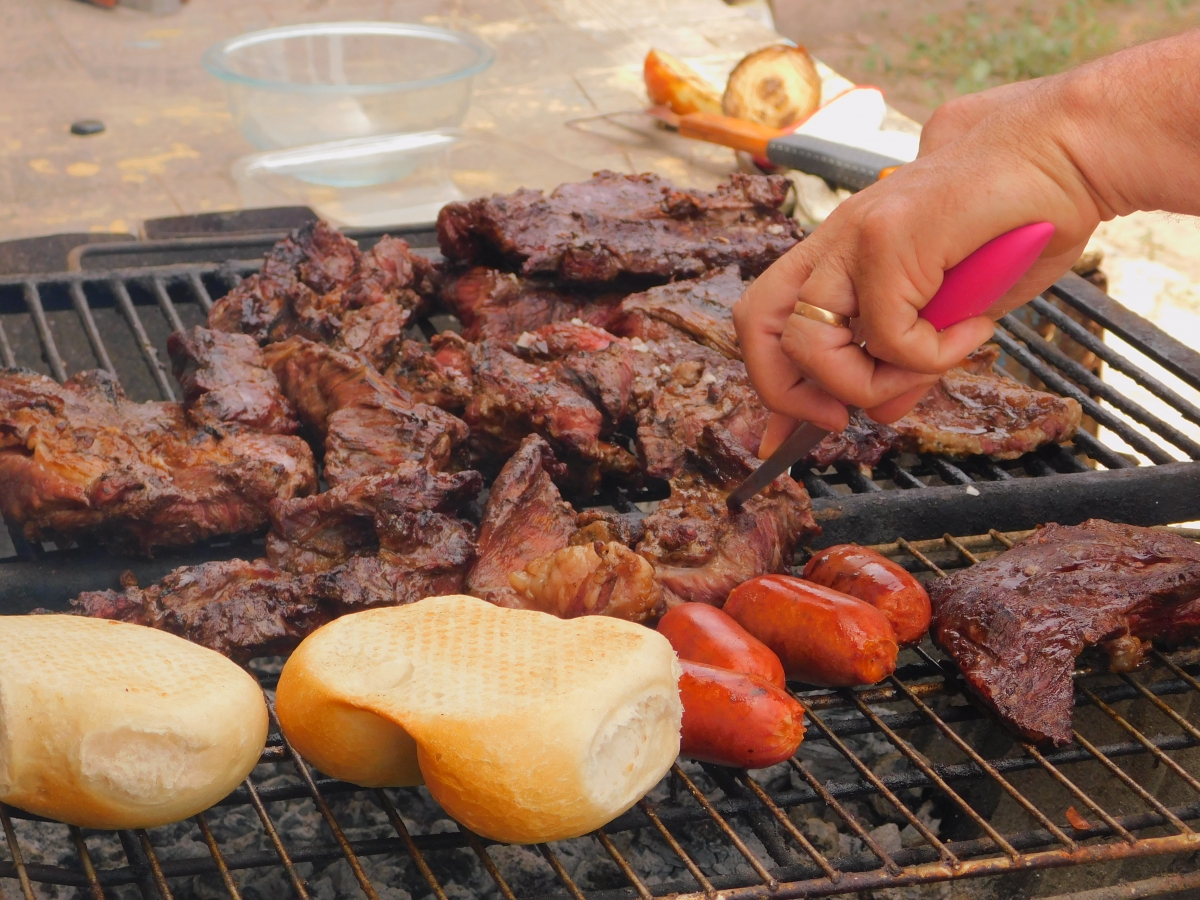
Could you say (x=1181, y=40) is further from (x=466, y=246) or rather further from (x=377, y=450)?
(x=466, y=246)

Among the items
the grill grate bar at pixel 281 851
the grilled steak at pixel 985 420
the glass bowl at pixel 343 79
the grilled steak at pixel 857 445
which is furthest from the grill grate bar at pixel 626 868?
the glass bowl at pixel 343 79

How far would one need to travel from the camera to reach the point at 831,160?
4.65 m

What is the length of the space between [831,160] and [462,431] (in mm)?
2361

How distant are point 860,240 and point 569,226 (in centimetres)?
183

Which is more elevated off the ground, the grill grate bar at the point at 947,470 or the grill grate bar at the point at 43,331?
the grill grate bar at the point at 947,470

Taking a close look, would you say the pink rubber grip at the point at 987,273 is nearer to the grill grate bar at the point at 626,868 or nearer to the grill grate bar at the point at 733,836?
the grill grate bar at the point at 733,836

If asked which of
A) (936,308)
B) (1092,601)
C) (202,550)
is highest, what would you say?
(936,308)

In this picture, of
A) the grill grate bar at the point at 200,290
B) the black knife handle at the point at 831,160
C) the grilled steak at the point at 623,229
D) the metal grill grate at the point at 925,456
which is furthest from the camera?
the black knife handle at the point at 831,160

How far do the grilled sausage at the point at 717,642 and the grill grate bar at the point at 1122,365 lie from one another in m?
1.75

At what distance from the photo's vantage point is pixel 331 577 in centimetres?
247

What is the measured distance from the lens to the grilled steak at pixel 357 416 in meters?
2.89

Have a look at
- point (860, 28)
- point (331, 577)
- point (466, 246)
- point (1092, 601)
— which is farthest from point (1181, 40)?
point (860, 28)

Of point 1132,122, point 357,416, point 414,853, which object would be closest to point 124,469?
point 357,416

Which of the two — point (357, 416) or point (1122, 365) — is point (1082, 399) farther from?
point (357, 416)
